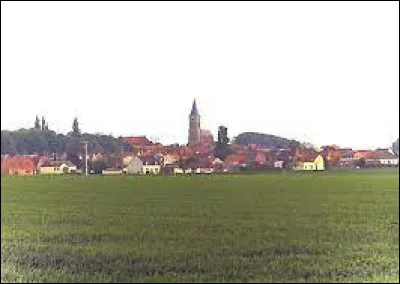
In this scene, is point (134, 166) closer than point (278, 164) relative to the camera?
Yes

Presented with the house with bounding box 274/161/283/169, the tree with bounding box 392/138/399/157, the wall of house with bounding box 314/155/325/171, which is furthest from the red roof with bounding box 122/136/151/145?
the tree with bounding box 392/138/399/157

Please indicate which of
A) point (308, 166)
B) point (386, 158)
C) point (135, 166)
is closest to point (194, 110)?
point (135, 166)

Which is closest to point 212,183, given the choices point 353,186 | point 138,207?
point 138,207

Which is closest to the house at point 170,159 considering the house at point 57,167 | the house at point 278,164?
the house at point 57,167

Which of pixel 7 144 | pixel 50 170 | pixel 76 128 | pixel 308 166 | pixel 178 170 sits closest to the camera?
pixel 7 144

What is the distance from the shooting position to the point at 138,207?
689cm

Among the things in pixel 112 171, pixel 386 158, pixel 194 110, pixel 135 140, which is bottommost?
pixel 112 171

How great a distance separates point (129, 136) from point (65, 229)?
122cm

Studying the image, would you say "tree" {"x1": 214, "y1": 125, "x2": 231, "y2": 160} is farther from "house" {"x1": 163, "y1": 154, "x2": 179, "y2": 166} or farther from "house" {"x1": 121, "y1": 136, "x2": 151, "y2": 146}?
"house" {"x1": 121, "y1": 136, "x2": 151, "y2": 146}

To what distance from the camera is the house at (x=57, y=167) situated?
6964mm

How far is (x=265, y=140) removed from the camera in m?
7.23

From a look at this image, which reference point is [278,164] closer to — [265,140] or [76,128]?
[265,140]

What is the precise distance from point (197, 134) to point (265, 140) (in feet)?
2.55

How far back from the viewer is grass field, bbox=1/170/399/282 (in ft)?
22.0
